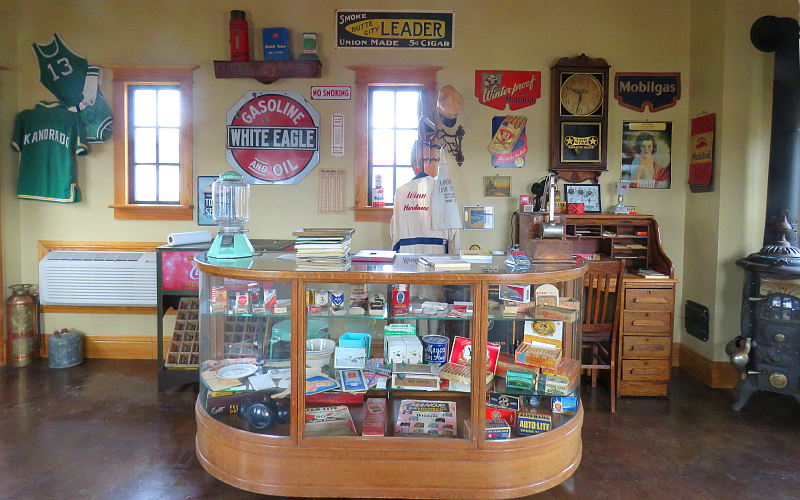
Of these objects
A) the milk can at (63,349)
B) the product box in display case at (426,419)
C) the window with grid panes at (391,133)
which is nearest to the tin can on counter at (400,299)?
the product box in display case at (426,419)

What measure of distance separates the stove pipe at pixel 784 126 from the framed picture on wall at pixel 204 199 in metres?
4.52

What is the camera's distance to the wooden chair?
3.96 meters

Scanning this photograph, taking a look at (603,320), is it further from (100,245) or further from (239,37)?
(100,245)

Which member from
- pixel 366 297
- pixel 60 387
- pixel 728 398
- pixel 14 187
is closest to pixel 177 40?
pixel 14 187

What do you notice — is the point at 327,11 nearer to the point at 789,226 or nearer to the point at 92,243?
the point at 92,243

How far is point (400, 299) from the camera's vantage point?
8.87ft

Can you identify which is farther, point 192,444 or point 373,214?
point 373,214

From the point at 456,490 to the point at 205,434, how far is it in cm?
130

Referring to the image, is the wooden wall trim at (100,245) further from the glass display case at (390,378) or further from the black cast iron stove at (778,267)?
the black cast iron stove at (778,267)

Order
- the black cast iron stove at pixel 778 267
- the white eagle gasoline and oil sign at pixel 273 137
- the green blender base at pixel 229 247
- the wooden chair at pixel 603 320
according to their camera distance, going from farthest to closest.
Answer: the white eagle gasoline and oil sign at pixel 273 137 < the wooden chair at pixel 603 320 < the black cast iron stove at pixel 778 267 < the green blender base at pixel 229 247

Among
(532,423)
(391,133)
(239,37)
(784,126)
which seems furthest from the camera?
(391,133)

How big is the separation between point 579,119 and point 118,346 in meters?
4.67

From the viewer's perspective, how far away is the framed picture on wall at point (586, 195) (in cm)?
494

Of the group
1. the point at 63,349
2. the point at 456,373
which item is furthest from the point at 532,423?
the point at 63,349
